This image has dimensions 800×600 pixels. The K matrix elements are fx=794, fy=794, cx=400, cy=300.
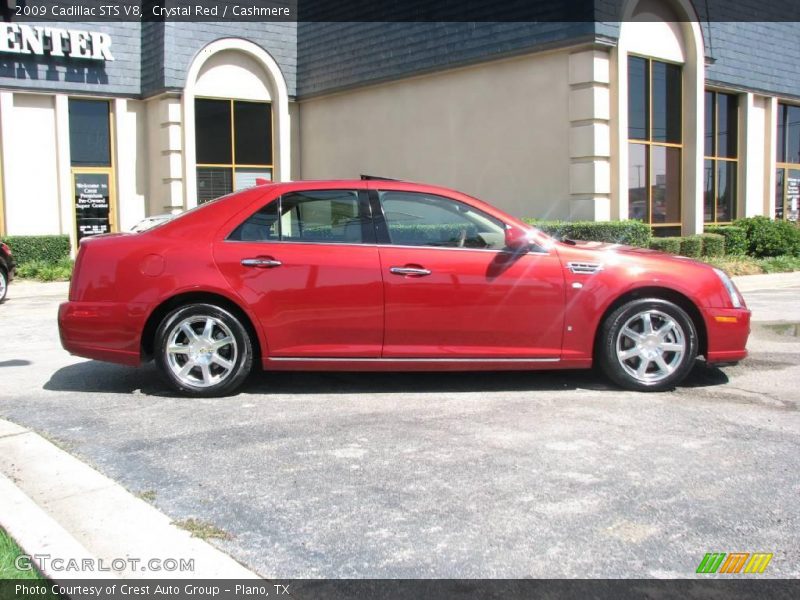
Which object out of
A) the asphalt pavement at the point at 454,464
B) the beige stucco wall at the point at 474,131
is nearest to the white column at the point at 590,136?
the beige stucco wall at the point at 474,131

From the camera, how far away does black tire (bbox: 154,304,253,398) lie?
5770 mm

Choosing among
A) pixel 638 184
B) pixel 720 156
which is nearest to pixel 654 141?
pixel 638 184

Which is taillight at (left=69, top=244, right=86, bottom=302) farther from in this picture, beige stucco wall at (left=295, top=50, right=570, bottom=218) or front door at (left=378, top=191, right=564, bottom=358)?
beige stucco wall at (left=295, top=50, right=570, bottom=218)

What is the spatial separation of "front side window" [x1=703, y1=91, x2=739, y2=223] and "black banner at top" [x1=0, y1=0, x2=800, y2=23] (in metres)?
1.95

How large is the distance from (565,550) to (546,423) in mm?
1856

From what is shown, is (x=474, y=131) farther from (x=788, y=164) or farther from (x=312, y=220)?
(x=312, y=220)

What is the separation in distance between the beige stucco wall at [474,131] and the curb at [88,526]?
11.8 meters

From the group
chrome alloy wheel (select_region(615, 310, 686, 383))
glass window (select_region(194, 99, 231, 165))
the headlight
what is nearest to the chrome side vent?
chrome alloy wheel (select_region(615, 310, 686, 383))

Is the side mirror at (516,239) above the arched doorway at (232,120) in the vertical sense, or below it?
below

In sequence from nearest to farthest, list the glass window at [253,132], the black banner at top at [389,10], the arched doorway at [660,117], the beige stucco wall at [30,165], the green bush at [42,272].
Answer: the black banner at top at [389,10] < the arched doorway at [660,117] < the green bush at [42,272] < the beige stucco wall at [30,165] < the glass window at [253,132]

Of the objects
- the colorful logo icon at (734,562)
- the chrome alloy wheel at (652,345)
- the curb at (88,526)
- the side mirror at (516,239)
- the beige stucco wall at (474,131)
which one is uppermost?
the beige stucco wall at (474,131)

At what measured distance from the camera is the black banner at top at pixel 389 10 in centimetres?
1414

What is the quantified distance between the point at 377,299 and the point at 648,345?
2.06 metres

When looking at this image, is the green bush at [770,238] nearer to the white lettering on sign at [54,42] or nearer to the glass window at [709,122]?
the glass window at [709,122]
